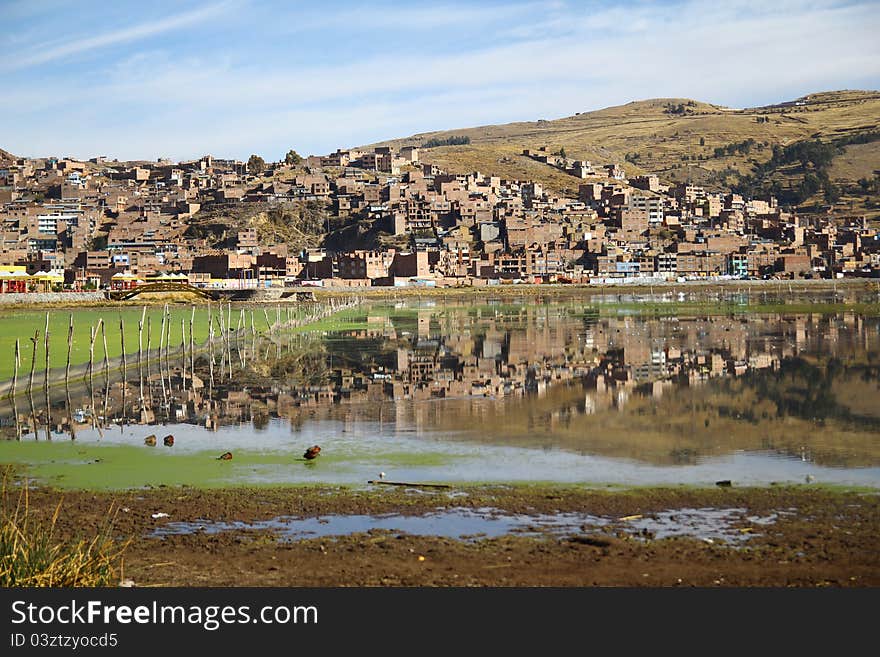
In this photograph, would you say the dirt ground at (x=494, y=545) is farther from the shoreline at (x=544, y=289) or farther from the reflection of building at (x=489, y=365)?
the shoreline at (x=544, y=289)

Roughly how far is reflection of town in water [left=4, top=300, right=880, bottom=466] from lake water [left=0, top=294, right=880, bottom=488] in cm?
8

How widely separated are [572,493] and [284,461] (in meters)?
5.06

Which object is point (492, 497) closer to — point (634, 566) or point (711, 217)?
point (634, 566)

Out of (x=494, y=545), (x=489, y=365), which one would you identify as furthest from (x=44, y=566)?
(x=489, y=365)

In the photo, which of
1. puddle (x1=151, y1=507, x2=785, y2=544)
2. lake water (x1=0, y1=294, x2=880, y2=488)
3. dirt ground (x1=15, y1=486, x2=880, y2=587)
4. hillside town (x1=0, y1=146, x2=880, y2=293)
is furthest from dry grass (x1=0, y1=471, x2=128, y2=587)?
hillside town (x1=0, y1=146, x2=880, y2=293)

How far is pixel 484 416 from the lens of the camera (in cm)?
2162

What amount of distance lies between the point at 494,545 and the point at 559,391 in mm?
15096

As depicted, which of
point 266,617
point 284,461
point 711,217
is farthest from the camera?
point 711,217

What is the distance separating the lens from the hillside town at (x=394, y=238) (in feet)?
447

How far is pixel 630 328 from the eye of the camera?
50.6 metres

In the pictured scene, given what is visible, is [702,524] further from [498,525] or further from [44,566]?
[44,566]

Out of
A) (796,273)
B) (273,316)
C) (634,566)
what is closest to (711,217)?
(796,273)

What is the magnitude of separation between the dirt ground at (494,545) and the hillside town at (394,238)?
4144 inches

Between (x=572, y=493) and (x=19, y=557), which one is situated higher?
(x=19, y=557)
